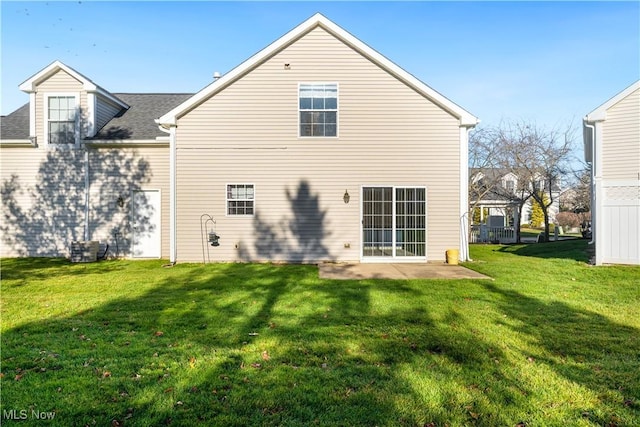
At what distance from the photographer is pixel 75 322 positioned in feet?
16.6

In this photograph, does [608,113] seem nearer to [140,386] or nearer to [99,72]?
[140,386]

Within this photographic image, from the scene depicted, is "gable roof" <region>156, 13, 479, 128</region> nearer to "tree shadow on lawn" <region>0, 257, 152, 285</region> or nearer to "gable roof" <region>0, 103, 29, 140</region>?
"tree shadow on lawn" <region>0, 257, 152, 285</region>

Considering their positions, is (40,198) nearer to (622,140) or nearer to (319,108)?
(319,108)

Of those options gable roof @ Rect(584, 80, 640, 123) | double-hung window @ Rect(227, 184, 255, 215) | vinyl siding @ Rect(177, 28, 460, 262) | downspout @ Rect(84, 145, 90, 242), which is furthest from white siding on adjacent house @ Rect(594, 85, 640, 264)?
downspout @ Rect(84, 145, 90, 242)

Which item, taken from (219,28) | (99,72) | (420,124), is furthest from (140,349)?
(99,72)

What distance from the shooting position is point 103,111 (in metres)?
12.9

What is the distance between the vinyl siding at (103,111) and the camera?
12.6m

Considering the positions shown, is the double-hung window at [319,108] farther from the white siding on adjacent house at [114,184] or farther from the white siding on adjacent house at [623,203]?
the white siding on adjacent house at [623,203]

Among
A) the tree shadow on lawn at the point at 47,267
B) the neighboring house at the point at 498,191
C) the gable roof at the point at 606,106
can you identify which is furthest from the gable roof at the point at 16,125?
the neighboring house at the point at 498,191

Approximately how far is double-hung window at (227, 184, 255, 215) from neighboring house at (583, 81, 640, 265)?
9962 mm

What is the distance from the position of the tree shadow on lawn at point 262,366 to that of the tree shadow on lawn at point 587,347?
0.29m

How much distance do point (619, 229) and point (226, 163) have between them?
37.6 feet

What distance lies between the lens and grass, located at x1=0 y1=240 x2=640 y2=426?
2807 millimetres

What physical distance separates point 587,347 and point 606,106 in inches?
385
